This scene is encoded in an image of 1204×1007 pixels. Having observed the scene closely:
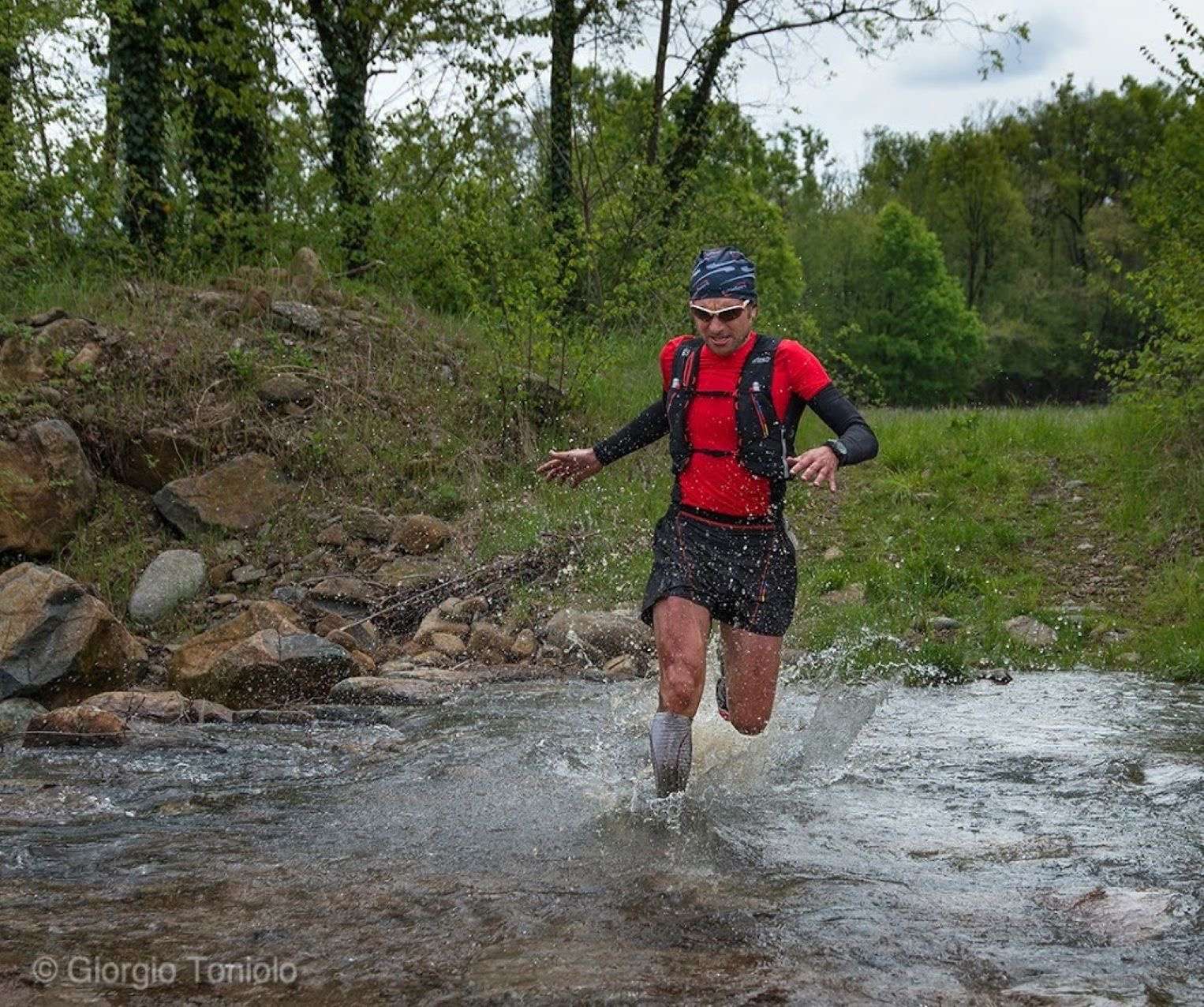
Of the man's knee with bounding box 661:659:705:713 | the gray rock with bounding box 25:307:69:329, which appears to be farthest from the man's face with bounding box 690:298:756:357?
the gray rock with bounding box 25:307:69:329

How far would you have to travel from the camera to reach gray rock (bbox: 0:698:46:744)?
7823mm

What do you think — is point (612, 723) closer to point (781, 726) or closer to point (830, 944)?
point (781, 726)

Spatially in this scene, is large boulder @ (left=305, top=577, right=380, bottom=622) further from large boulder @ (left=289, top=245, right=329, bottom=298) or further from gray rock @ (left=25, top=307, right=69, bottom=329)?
large boulder @ (left=289, top=245, right=329, bottom=298)

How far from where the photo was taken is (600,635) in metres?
10.1

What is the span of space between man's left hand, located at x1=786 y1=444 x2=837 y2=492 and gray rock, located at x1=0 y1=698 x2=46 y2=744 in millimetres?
4894

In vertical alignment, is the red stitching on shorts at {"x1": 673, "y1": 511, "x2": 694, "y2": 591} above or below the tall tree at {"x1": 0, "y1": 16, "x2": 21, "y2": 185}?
below

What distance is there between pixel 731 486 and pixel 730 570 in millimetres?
357

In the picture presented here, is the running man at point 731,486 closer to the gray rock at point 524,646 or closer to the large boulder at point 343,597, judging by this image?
the gray rock at point 524,646

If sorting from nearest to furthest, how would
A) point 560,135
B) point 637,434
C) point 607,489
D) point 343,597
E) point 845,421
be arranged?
point 845,421, point 637,434, point 343,597, point 607,489, point 560,135

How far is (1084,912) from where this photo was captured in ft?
14.3

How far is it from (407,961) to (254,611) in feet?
20.0

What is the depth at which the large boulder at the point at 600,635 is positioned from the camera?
9.98 meters

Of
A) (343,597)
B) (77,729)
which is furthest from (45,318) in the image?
(77,729)

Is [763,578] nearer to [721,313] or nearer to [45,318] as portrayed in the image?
[721,313]
